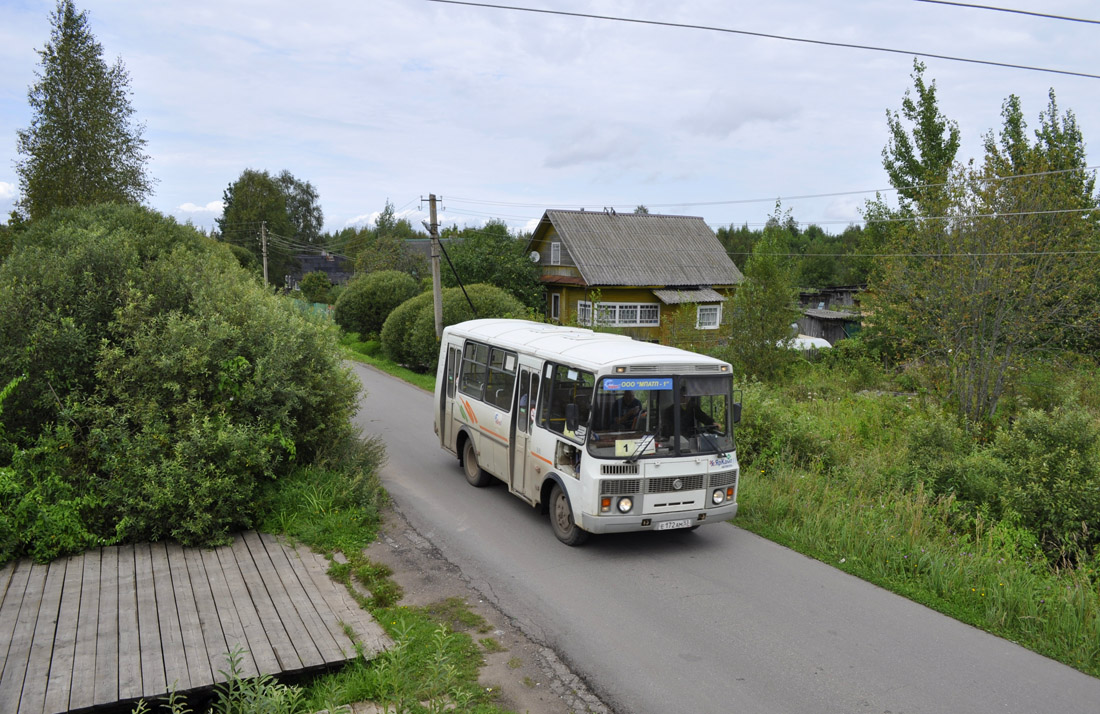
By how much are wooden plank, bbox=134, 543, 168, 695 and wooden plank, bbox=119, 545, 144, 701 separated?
0.10ft

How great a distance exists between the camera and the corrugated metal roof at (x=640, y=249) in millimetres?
37750

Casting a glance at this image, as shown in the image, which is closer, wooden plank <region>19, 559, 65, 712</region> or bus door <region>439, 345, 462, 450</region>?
wooden plank <region>19, 559, 65, 712</region>

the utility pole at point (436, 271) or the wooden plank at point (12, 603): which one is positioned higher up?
the utility pole at point (436, 271)

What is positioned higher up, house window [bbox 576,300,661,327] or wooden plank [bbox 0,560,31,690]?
house window [bbox 576,300,661,327]

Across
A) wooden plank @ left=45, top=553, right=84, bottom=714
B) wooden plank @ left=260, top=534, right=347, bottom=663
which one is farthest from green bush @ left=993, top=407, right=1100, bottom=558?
wooden plank @ left=45, top=553, right=84, bottom=714

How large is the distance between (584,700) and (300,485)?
17.9 feet

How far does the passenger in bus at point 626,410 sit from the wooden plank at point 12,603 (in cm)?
620

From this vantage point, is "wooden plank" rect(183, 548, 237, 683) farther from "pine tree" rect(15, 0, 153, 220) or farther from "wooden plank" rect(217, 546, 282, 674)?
"pine tree" rect(15, 0, 153, 220)

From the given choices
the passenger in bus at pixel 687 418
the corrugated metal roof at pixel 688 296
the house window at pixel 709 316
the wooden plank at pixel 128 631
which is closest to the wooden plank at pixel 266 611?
the wooden plank at pixel 128 631

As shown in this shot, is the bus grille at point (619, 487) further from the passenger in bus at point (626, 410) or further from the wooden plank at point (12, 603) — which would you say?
the wooden plank at point (12, 603)

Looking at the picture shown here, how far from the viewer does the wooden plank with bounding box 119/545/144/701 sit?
5.42 m

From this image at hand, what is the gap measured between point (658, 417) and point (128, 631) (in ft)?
19.4

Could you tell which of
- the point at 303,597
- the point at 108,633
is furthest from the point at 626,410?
the point at 108,633

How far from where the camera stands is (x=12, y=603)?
6688 mm
